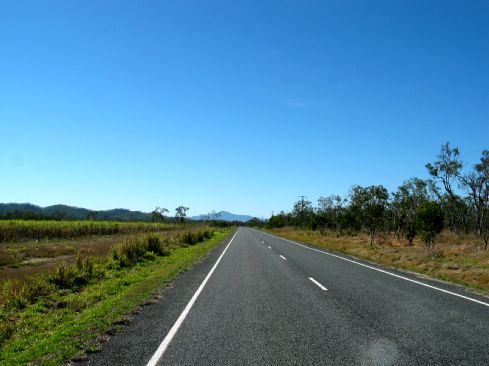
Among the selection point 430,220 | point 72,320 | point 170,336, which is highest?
point 430,220

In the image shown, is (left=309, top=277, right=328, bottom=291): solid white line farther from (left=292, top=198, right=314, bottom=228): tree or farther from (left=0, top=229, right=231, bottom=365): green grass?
(left=292, top=198, right=314, bottom=228): tree

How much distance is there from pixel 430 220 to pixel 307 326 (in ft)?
72.7

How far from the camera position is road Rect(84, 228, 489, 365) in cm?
553

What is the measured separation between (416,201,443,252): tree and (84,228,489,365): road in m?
14.9

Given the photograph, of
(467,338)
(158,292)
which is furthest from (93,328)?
(467,338)

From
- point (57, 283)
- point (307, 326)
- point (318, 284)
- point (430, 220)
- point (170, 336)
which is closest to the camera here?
point (170, 336)

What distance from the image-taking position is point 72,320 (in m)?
8.72

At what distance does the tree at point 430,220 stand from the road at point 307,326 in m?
14.9

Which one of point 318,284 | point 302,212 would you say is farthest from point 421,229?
point 302,212

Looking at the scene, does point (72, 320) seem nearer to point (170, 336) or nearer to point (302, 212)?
point (170, 336)

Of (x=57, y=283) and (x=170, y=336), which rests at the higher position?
(x=170, y=336)

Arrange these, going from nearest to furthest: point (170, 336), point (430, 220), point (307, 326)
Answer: point (170, 336)
point (307, 326)
point (430, 220)

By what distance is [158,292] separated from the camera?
455 inches

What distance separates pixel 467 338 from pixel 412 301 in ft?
11.2
